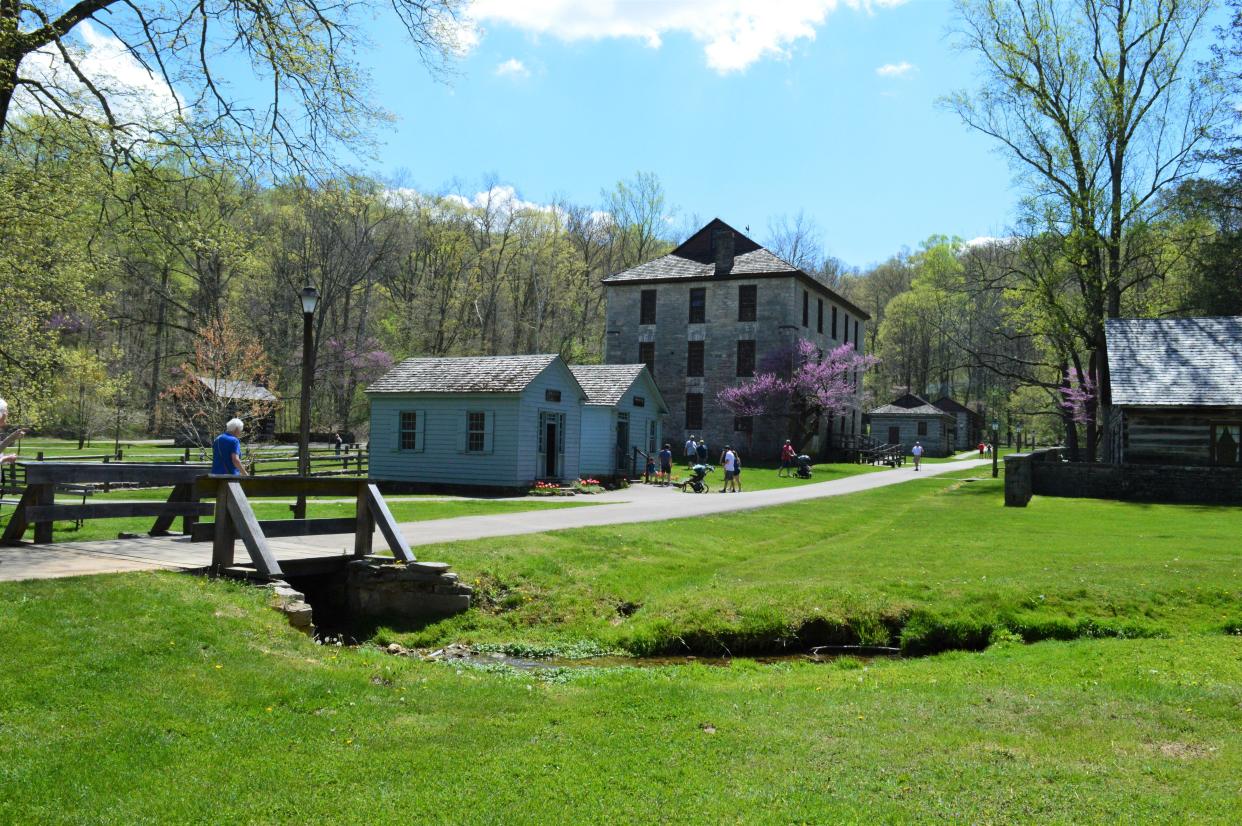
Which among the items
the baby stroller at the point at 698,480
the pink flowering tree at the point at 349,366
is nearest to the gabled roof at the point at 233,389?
the pink flowering tree at the point at 349,366

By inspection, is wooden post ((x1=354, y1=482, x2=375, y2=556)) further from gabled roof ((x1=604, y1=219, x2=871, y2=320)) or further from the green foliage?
gabled roof ((x1=604, y1=219, x2=871, y2=320))

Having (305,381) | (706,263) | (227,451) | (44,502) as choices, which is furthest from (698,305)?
(44,502)

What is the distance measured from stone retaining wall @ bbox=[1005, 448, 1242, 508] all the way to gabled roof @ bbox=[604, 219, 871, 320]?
2258 cm

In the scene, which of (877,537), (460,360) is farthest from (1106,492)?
(460,360)

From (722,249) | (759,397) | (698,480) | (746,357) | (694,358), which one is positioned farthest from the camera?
(722,249)

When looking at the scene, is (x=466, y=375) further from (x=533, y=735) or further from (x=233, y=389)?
(x=533, y=735)

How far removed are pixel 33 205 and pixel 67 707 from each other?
52.3 feet

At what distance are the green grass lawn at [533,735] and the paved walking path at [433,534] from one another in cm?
115

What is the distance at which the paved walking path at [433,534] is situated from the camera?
9914 millimetres

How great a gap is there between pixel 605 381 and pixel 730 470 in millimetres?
7217

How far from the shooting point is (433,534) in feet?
51.8

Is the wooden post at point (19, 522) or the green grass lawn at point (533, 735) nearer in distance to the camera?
the green grass lawn at point (533, 735)

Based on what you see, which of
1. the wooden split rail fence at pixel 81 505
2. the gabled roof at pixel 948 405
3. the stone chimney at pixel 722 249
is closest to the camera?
the wooden split rail fence at pixel 81 505

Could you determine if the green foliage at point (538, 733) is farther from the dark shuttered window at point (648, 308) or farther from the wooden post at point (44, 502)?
the dark shuttered window at point (648, 308)
